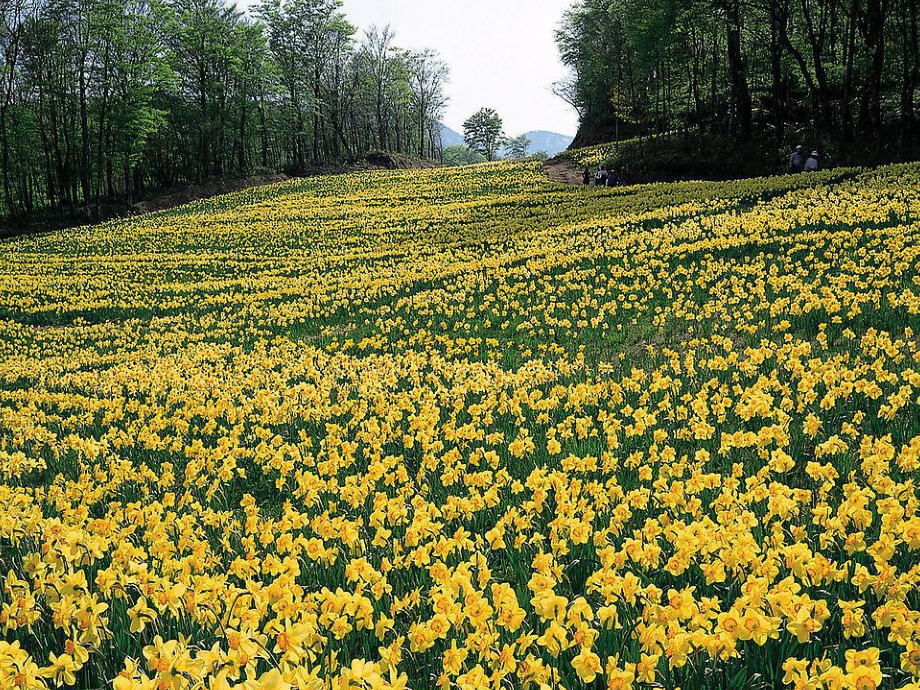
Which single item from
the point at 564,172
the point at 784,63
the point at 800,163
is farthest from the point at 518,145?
the point at 800,163

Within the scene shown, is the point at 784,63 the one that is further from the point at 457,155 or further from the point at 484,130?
the point at 457,155

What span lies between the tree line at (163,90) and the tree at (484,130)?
119ft

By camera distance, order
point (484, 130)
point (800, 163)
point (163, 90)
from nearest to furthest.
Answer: point (800, 163), point (163, 90), point (484, 130)

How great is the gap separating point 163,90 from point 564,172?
34.4 meters

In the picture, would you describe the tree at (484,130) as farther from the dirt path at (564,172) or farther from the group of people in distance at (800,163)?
the group of people in distance at (800,163)

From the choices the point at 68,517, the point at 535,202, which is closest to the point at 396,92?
the point at 535,202

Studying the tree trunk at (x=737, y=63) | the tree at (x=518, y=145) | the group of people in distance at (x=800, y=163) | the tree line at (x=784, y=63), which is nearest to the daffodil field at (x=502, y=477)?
the group of people in distance at (x=800, y=163)

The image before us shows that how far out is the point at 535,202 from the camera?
32.2 metres

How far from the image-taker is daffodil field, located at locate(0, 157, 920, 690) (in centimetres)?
211

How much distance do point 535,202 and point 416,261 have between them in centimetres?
1530

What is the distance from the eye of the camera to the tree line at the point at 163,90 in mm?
36344

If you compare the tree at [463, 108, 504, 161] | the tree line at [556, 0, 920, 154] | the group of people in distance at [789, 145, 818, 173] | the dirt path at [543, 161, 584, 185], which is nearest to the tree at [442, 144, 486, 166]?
the tree at [463, 108, 504, 161]

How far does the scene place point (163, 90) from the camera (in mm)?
49594

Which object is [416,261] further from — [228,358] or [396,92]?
[396,92]
